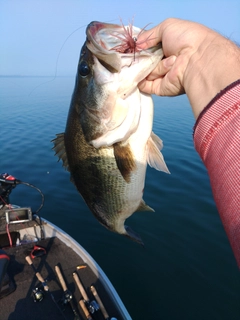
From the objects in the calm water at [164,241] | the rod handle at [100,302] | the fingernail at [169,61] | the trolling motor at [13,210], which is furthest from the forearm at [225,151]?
the trolling motor at [13,210]

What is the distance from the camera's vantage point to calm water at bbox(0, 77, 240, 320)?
480 centimetres

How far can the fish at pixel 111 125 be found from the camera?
177cm

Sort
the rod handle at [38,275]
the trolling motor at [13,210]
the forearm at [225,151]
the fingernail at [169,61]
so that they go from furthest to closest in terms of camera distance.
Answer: the trolling motor at [13,210] → the rod handle at [38,275] → the fingernail at [169,61] → the forearm at [225,151]

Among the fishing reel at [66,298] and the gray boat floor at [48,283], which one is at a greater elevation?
the fishing reel at [66,298]

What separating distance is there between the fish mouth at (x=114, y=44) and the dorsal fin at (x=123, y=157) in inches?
23.5

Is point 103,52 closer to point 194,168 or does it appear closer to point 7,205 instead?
point 7,205

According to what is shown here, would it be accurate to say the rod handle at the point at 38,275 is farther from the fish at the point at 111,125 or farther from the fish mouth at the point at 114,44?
the fish mouth at the point at 114,44

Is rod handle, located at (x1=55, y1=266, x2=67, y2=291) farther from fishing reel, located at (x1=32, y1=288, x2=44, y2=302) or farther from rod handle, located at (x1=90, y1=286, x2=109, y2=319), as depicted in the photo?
rod handle, located at (x1=90, y1=286, x2=109, y2=319)

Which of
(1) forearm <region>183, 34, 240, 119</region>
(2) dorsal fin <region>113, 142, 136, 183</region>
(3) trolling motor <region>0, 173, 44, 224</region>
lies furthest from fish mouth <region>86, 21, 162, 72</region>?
(3) trolling motor <region>0, 173, 44, 224</region>

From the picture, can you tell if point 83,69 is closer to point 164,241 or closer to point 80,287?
point 80,287

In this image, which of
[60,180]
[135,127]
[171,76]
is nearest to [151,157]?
[135,127]

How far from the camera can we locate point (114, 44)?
179 centimetres

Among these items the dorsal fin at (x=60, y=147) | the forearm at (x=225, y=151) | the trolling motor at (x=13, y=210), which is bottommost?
the trolling motor at (x=13, y=210)

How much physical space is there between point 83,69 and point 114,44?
0.30m
